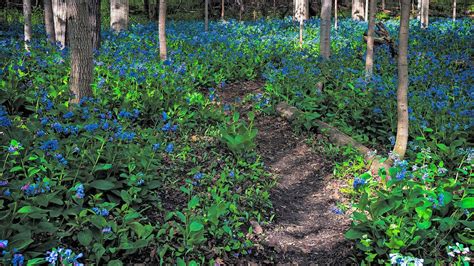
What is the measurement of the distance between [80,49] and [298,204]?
2.95 m

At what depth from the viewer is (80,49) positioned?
4.70 metres

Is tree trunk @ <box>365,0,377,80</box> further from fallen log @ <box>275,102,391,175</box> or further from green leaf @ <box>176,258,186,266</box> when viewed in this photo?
green leaf @ <box>176,258,186,266</box>

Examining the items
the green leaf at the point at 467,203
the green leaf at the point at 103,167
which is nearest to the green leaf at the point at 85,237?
the green leaf at the point at 103,167

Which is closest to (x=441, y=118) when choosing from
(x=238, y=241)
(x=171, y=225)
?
(x=238, y=241)

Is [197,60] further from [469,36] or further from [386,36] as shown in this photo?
[469,36]

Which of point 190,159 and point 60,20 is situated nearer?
point 190,159

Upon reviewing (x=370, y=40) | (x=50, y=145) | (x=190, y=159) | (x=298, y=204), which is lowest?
(x=298, y=204)

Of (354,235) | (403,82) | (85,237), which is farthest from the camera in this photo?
(403,82)

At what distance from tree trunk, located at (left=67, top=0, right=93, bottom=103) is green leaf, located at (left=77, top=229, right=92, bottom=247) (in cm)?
227

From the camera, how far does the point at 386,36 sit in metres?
9.80

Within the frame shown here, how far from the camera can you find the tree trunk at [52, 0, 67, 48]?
24.6 ft

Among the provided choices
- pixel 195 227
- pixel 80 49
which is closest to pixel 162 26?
pixel 80 49

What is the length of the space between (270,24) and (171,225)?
1199 centimetres

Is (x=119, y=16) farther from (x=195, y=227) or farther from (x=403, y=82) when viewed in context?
(x=195, y=227)
